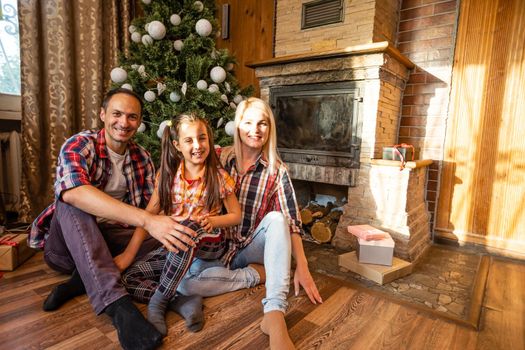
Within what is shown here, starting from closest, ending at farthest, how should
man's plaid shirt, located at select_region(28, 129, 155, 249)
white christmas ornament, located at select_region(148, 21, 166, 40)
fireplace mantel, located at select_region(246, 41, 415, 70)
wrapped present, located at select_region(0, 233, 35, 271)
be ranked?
1. man's plaid shirt, located at select_region(28, 129, 155, 249)
2. wrapped present, located at select_region(0, 233, 35, 271)
3. fireplace mantel, located at select_region(246, 41, 415, 70)
4. white christmas ornament, located at select_region(148, 21, 166, 40)

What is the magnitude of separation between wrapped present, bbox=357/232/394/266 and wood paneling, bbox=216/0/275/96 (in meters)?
1.90

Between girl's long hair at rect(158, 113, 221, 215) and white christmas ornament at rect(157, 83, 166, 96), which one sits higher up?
white christmas ornament at rect(157, 83, 166, 96)

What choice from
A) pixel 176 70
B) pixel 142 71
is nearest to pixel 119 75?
pixel 142 71

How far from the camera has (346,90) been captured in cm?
219

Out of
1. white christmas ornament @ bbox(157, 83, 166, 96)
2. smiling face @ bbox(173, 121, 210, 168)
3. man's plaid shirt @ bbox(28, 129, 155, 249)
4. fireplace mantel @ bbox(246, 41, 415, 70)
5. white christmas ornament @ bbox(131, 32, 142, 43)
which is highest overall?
white christmas ornament @ bbox(131, 32, 142, 43)

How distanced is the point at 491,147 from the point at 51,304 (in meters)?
2.56

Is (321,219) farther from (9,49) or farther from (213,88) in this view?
(9,49)

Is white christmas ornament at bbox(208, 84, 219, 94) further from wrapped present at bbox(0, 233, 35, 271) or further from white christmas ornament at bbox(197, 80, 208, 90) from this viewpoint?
wrapped present at bbox(0, 233, 35, 271)

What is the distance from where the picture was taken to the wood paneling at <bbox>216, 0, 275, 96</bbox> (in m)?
3.01

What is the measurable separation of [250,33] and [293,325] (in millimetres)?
2726

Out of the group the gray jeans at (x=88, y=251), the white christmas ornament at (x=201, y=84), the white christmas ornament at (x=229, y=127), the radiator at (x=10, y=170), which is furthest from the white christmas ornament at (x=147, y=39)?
the gray jeans at (x=88, y=251)

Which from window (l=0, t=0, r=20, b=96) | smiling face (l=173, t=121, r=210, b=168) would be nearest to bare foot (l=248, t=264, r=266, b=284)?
smiling face (l=173, t=121, r=210, b=168)

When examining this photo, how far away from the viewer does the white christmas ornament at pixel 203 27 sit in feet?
7.39

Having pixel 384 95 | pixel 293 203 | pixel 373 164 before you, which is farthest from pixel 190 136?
pixel 384 95
